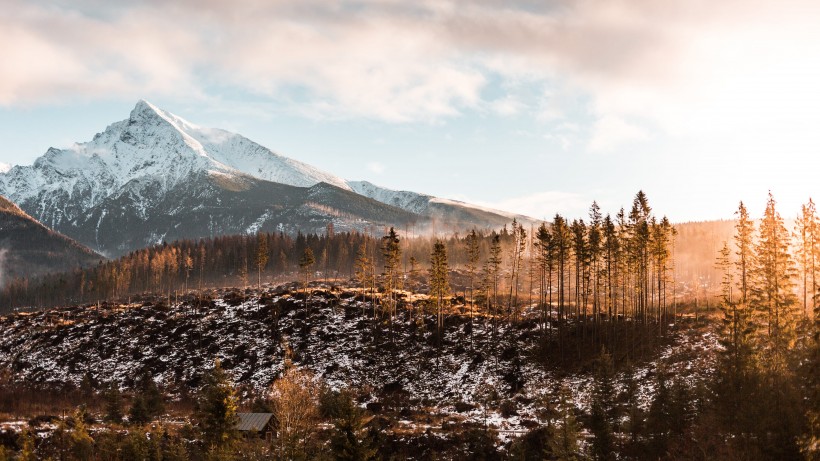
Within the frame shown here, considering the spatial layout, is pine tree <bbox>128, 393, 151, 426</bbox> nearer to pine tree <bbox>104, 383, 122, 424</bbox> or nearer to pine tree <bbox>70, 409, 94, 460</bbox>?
pine tree <bbox>104, 383, 122, 424</bbox>

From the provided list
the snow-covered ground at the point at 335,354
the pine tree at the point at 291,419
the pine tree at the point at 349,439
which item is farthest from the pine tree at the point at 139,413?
the pine tree at the point at 349,439

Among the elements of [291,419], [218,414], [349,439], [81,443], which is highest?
[291,419]

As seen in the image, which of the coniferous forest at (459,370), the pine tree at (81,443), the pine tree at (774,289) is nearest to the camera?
the coniferous forest at (459,370)

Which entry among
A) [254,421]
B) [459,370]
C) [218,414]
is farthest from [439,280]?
[218,414]

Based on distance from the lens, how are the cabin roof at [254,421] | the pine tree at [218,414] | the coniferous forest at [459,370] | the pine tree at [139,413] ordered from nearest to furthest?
the coniferous forest at [459,370], the pine tree at [218,414], the cabin roof at [254,421], the pine tree at [139,413]

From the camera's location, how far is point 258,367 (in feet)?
274

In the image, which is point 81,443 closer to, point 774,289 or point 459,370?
point 459,370

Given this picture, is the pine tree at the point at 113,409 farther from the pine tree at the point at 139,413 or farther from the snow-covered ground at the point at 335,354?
the snow-covered ground at the point at 335,354

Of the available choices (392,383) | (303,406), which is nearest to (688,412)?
(303,406)

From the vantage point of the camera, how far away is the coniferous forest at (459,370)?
125 ft

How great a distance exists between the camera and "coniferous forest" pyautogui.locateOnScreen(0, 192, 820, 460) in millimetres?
38094

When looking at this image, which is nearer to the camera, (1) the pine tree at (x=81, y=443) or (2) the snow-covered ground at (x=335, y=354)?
(1) the pine tree at (x=81, y=443)

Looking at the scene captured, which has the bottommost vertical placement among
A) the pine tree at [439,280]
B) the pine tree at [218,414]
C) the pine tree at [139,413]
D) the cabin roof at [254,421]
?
the pine tree at [139,413]

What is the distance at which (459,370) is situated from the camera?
254 ft
